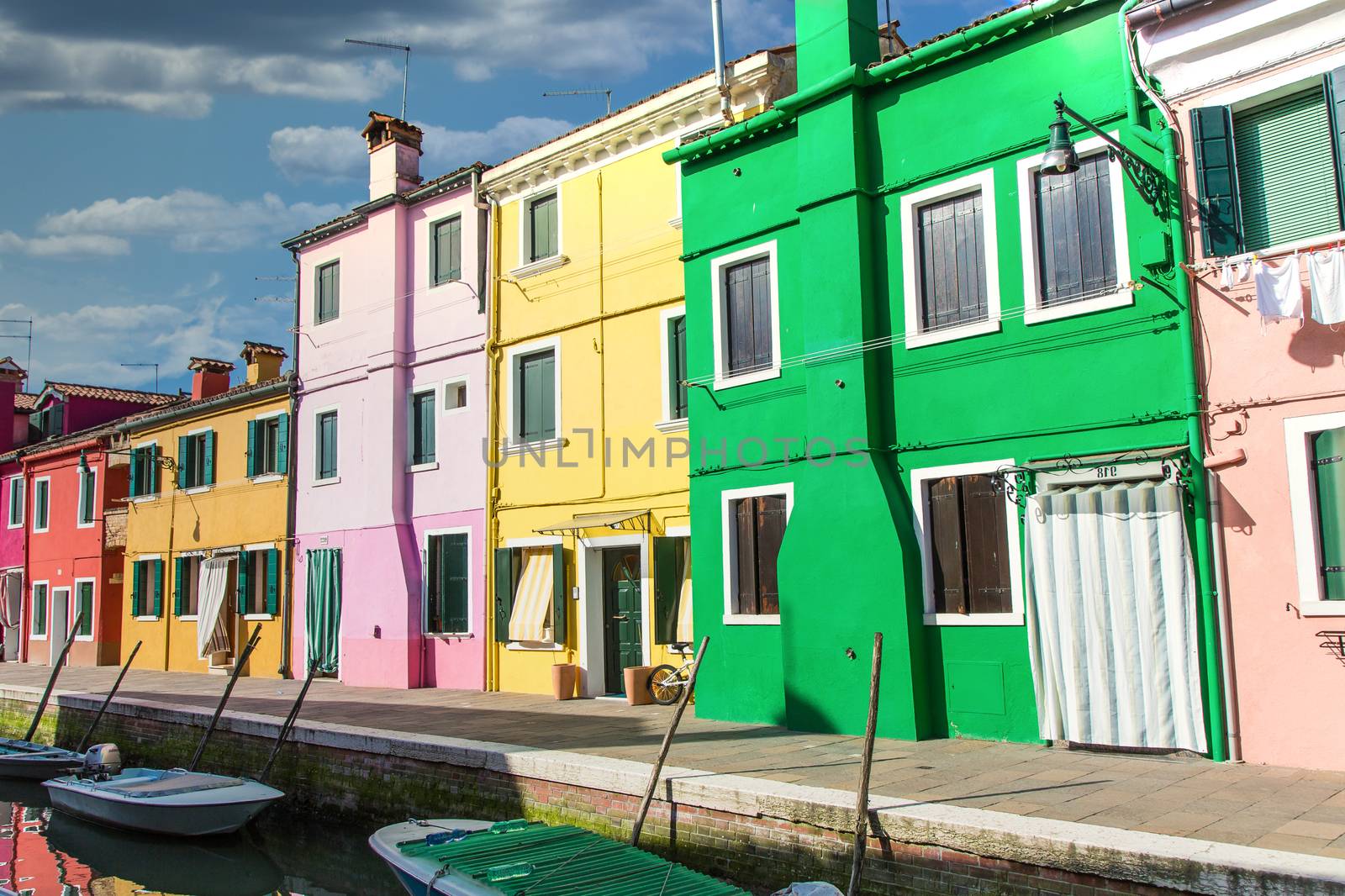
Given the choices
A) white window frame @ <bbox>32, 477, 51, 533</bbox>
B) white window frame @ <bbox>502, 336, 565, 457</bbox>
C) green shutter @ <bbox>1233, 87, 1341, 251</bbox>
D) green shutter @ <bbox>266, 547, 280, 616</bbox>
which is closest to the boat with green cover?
green shutter @ <bbox>1233, 87, 1341, 251</bbox>

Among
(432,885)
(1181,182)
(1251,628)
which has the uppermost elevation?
(1181,182)

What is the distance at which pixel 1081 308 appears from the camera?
1014 cm

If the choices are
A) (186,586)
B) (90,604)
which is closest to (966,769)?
(186,586)

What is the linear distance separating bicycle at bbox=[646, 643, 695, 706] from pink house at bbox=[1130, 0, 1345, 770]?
688cm

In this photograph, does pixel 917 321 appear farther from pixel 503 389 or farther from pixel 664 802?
pixel 503 389

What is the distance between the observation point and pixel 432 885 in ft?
26.0

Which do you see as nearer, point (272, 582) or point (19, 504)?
point (272, 582)

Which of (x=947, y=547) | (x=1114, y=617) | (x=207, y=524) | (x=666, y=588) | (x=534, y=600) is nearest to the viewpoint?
(x=1114, y=617)

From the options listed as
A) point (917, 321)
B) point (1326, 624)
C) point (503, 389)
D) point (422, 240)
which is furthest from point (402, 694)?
point (1326, 624)

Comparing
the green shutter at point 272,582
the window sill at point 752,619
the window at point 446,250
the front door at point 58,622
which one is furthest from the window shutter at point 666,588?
the front door at point 58,622

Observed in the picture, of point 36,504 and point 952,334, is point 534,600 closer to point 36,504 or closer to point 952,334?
point 952,334

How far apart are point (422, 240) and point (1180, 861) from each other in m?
16.4

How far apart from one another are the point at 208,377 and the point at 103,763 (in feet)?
46.1

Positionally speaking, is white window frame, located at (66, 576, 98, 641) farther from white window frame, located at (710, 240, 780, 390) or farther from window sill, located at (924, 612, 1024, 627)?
window sill, located at (924, 612, 1024, 627)
